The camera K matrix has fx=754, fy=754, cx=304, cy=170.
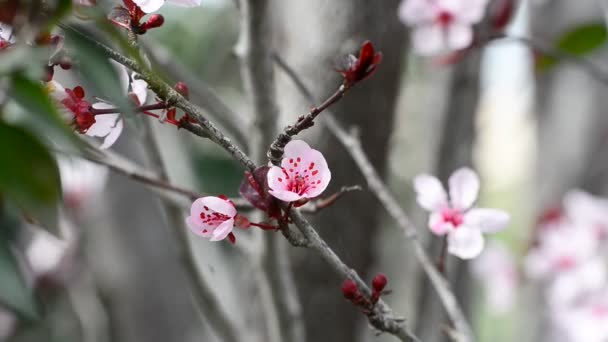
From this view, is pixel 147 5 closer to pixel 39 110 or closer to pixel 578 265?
pixel 39 110

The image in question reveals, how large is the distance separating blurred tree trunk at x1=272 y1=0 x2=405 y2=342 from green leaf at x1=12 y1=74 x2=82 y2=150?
21.4 inches

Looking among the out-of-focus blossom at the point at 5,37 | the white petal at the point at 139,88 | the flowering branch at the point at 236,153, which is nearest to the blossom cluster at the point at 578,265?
the flowering branch at the point at 236,153

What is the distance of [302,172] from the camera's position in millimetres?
466

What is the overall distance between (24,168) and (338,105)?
0.62 metres

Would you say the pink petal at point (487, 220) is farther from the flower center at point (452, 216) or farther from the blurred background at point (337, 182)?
the blurred background at point (337, 182)

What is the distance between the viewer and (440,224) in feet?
2.07

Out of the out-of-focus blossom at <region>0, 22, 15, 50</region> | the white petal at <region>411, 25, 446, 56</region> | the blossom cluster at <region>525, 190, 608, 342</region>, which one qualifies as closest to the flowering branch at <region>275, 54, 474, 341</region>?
the white petal at <region>411, 25, 446, 56</region>

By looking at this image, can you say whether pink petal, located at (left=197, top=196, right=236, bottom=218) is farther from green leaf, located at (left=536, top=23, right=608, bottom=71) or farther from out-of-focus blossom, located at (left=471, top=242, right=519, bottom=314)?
out-of-focus blossom, located at (left=471, top=242, right=519, bottom=314)

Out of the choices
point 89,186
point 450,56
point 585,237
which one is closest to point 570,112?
point 585,237

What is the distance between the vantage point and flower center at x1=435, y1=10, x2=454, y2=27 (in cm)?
91

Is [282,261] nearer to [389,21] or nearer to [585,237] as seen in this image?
[389,21]

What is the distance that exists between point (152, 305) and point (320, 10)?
1.19m

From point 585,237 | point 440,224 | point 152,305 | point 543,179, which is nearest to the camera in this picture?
point 440,224

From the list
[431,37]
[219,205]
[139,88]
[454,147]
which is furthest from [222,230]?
[454,147]
